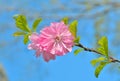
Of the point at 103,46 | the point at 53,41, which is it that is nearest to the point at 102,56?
the point at 103,46

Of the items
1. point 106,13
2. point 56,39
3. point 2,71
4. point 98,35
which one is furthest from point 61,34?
point 106,13

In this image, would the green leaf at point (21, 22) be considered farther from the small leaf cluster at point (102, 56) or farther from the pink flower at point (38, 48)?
the small leaf cluster at point (102, 56)

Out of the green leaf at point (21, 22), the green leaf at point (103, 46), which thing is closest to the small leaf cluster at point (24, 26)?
the green leaf at point (21, 22)

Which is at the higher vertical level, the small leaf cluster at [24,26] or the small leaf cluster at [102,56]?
the small leaf cluster at [24,26]

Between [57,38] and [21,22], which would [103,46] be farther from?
[21,22]

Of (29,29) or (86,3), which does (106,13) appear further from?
(29,29)

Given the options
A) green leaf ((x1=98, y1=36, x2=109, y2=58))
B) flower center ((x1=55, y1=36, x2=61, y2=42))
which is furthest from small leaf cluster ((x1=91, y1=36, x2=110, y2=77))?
flower center ((x1=55, y1=36, x2=61, y2=42))
